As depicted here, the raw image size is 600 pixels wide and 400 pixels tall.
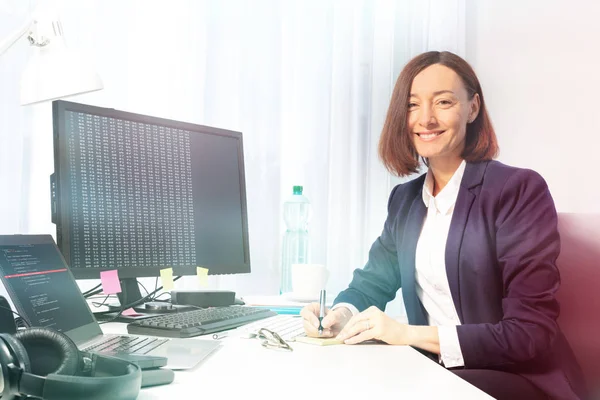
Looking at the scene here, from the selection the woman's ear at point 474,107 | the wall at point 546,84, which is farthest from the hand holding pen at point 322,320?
the wall at point 546,84

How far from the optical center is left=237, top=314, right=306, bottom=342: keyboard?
1135 millimetres

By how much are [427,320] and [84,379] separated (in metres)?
1.14

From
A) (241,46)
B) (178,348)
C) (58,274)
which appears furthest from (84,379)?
(241,46)

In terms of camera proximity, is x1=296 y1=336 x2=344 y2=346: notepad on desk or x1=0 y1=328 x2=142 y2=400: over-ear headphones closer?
x1=0 y1=328 x2=142 y2=400: over-ear headphones

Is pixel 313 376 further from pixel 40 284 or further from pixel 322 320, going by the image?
pixel 40 284

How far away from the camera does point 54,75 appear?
3.76 feet

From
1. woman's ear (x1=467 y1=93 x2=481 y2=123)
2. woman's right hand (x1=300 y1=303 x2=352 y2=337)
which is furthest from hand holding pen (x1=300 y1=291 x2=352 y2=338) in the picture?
woman's ear (x1=467 y1=93 x2=481 y2=123)

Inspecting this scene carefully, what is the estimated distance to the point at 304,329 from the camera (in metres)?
1.20

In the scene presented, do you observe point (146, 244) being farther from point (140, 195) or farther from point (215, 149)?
point (215, 149)

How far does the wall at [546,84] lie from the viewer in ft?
5.85

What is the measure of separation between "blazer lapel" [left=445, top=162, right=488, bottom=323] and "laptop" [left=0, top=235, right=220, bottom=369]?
66cm

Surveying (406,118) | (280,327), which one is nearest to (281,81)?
(406,118)

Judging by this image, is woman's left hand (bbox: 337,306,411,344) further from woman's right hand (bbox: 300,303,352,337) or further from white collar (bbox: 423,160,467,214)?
white collar (bbox: 423,160,467,214)

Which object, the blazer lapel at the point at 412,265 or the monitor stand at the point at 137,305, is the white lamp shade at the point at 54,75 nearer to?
the monitor stand at the point at 137,305
